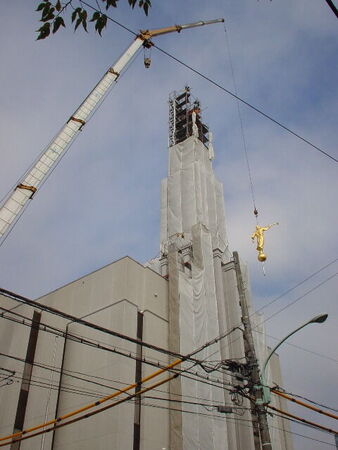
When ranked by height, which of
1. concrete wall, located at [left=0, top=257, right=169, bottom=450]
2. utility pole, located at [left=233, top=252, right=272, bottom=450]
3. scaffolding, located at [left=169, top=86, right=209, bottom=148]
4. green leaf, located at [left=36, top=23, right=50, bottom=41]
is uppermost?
scaffolding, located at [left=169, top=86, right=209, bottom=148]

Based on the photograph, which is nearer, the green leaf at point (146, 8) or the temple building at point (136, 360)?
the green leaf at point (146, 8)

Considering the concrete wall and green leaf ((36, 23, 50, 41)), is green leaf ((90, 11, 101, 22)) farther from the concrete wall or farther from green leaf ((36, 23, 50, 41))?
the concrete wall

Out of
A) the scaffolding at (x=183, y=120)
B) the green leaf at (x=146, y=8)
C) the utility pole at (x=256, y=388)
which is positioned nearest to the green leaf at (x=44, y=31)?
the green leaf at (x=146, y=8)

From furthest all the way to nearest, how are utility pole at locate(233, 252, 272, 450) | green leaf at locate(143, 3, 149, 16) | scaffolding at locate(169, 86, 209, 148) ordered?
scaffolding at locate(169, 86, 209, 148)
utility pole at locate(233, 252, 272, 450)
green leaf at locate(143, 3, 149, 16)

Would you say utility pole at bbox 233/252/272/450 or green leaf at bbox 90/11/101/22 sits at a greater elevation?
green leaf at bbox 90/11/101/22

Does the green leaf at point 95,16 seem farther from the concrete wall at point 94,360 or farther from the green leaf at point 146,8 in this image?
the concrete wall at point 94,360

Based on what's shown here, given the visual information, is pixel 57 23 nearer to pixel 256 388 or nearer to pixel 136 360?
pixel 256 388

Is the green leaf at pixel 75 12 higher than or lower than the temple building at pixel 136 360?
lower

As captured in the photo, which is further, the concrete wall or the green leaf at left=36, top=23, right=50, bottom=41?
the concrete wall

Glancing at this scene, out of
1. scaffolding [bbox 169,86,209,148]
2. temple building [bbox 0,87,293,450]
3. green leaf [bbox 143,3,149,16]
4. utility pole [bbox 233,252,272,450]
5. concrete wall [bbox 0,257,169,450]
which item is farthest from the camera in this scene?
scaffolding [bbox 169,86,209,148]

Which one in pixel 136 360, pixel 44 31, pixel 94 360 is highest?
pixel 94 360

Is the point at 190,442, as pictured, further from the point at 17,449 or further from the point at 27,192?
the point at 27,192

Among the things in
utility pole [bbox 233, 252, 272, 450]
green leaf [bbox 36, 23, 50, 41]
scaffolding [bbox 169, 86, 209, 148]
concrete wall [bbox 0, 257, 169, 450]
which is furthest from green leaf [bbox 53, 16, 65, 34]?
scaffolding [bbox 169, 86, 209, 148]

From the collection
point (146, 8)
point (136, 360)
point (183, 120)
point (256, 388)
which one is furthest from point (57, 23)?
point (183, 120)
